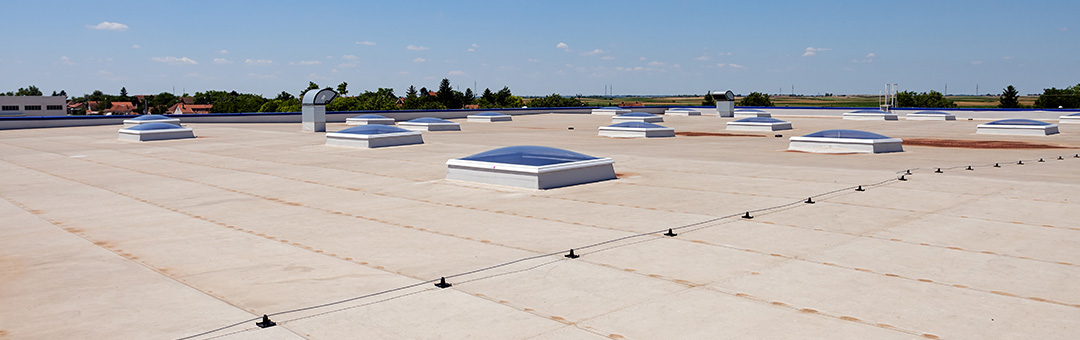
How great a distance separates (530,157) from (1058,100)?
12809 cm

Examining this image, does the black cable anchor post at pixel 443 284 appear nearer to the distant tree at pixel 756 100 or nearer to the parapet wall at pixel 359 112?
the parapet wall at pixel 359 112

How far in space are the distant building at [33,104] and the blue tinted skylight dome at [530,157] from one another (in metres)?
162

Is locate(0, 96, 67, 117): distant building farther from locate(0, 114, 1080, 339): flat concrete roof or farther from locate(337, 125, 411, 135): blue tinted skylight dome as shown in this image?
locate(0, 114, 1080, 339): flat concrete roof

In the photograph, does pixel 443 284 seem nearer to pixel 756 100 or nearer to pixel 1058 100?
pixel 1058 100

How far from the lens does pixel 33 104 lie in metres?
158

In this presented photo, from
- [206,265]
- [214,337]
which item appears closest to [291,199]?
[206,265]

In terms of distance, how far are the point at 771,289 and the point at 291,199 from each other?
11100 millimetres

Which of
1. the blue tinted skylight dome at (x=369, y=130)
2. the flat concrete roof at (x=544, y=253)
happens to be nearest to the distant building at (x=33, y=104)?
the blue tinted skylight dome at (x=369, y=130)

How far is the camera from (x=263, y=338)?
7355 mm

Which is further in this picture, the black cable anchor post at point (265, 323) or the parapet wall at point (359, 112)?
the parapet wall at point (359, 112)

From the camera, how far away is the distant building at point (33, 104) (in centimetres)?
15412

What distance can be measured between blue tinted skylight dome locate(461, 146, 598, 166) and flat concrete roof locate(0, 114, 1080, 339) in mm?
866

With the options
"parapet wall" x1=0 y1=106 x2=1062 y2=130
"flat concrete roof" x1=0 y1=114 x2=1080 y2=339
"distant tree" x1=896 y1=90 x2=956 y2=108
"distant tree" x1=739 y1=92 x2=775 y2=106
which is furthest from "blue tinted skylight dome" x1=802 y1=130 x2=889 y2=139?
"distant tree" x1=896 y1=90 x2=956 y2=108

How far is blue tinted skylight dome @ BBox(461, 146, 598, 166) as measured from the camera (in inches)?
741
